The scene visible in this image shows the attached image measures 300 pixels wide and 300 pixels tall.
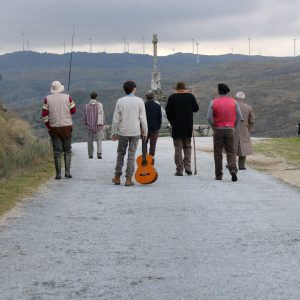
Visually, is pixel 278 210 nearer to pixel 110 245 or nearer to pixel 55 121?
pixel 110 245

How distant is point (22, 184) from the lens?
1298cm

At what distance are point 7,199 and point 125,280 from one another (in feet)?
16.9

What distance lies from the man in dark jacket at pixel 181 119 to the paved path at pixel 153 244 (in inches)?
96.6

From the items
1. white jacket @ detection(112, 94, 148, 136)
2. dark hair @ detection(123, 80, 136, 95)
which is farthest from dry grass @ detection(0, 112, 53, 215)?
dark hair @ detection(123, 80, 136, 95)

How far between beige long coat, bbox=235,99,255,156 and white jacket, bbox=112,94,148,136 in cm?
428

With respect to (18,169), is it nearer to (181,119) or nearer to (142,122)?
(181,119)

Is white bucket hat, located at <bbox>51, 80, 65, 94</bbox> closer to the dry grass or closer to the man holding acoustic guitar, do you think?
the man holding acoustic guitar

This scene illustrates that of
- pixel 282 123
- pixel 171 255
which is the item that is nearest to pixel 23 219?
pixel 171 255

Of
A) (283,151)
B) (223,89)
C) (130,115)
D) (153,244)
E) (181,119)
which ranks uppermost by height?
(223,89)

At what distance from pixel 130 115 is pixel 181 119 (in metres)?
2.06

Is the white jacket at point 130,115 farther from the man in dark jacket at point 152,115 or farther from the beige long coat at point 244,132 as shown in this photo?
the beige long coat at point 244,132

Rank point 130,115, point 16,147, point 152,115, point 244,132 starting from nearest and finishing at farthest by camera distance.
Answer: point 130,115
point 152,115
point 244,132
point 16,147

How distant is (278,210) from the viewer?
9.95 m

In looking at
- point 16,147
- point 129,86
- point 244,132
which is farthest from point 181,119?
point 16,147
